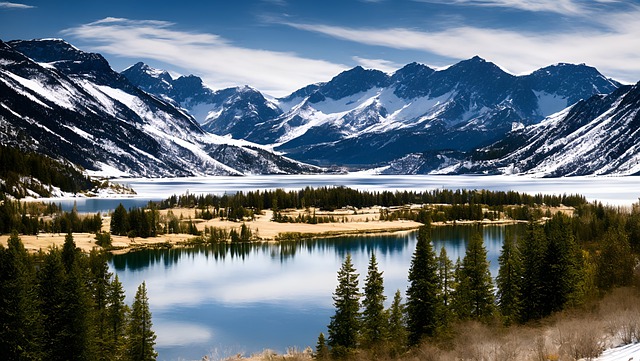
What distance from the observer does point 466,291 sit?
50531mm

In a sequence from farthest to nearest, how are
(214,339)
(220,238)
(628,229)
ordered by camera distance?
(220,238) → (628,229) → (214,339)

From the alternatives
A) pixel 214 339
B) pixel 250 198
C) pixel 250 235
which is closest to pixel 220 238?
pixel 250 235

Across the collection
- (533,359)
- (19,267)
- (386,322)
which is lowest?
(386,322)

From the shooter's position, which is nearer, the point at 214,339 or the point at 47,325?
the point at 47,325

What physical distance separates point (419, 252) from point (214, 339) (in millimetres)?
21507

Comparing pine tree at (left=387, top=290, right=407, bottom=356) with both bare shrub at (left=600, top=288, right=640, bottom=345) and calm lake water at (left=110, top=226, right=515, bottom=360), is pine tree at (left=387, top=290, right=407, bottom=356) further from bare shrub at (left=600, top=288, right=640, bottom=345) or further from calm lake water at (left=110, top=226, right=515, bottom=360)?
bare shrub at (left=600, top=288, right=640, bottom=345)

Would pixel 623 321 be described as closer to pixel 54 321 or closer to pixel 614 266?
pixel 614 266

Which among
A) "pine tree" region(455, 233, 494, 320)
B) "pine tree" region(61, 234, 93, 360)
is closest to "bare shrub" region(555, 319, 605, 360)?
"pine tree" region(455, 233, 494, 320)

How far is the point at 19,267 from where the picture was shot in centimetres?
3675

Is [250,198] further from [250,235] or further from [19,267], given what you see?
[19,267]

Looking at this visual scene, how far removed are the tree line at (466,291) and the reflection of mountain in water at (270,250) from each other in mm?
58067

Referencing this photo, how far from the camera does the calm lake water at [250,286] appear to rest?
56875mm

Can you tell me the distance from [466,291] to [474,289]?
979 mm

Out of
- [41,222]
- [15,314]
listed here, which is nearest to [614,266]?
[15,314]
